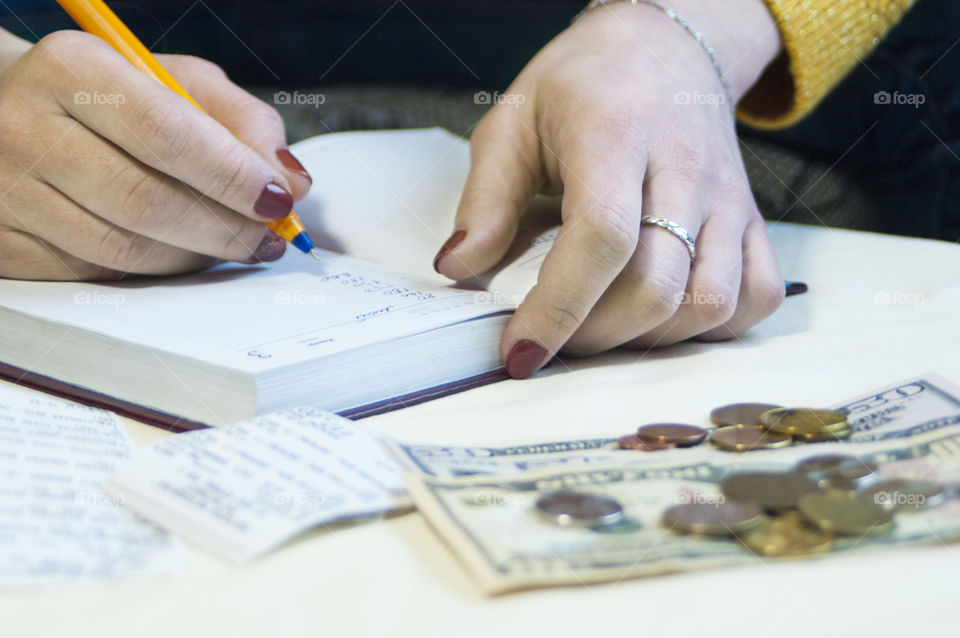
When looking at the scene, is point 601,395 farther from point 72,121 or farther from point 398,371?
point 72,121

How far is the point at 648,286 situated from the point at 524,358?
4.5 inches

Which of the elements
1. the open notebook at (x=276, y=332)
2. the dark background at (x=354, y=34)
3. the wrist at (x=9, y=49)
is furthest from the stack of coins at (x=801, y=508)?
the dark background at (x=354, y=34)

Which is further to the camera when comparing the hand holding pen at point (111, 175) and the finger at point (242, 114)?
the finger at point (242, 114)

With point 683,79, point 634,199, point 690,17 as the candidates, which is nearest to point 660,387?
point 634,199

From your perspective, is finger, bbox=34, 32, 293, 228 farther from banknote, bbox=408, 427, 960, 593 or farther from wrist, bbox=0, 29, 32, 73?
banknote, bbox=408, 427, 960, 593

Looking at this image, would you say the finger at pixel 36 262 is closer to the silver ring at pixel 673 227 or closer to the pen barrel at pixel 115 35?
the pen barrel at pixel 115 35

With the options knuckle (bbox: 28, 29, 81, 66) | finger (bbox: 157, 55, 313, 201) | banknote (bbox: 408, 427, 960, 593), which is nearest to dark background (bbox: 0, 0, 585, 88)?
finger (bbox: 157, 55, 313, 201)

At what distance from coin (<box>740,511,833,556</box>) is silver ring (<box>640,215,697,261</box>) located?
0.34 m

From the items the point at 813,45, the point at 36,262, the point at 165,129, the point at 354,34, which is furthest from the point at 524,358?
the point at 354,34

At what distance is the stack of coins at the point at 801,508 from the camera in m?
0.38

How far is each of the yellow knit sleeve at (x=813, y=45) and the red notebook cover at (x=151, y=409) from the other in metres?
0.59

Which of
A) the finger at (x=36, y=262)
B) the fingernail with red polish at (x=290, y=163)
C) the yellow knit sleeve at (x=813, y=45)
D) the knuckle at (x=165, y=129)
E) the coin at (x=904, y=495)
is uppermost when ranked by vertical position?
the yellow knit sleeve at (x=813, y=45)

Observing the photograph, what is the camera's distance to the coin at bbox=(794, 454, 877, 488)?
431 mm

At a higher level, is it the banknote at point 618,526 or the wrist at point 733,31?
the wrist at point 733,31
